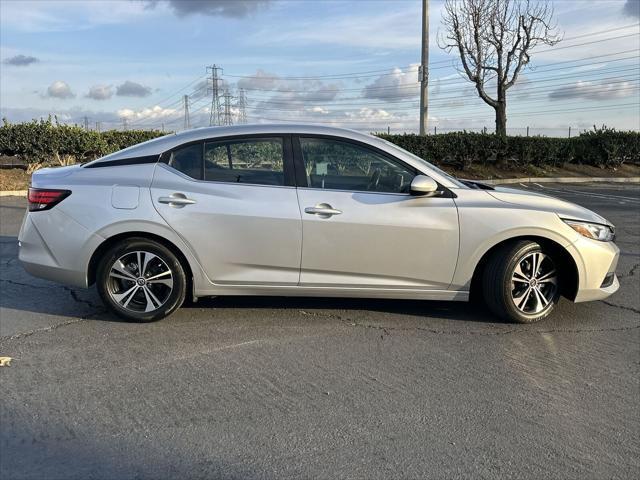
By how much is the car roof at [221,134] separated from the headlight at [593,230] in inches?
70.3

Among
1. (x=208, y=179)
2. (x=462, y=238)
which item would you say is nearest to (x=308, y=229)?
(x=208, y=179)

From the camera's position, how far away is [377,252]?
170 inches

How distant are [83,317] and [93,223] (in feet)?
2.84

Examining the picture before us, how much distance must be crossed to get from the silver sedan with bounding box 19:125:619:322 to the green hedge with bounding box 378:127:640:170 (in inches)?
568

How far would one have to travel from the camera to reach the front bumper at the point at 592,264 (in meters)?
4.41

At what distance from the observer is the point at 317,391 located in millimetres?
3320

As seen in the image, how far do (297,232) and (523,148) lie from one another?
18.0m

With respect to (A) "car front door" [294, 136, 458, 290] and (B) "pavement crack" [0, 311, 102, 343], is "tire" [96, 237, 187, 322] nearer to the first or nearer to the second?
(B) "pavement crack" [0, 311, 102, 343]

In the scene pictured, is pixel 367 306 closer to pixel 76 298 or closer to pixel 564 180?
pixel 76 298

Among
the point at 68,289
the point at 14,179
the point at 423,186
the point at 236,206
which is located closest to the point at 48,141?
the point at 14,179

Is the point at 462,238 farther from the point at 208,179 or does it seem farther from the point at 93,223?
the point at 93,223

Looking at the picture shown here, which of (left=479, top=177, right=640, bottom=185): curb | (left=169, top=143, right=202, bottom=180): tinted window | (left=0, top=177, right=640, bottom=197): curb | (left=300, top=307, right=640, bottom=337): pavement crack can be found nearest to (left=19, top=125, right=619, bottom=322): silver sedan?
(left=169, top=143, right=202, bottom=180): tinted window

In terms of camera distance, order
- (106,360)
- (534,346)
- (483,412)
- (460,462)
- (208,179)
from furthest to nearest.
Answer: (208,179) < (534,346) < (106,360) < (483,412) < (460,462)

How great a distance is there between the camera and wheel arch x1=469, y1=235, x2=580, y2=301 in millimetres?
4434
